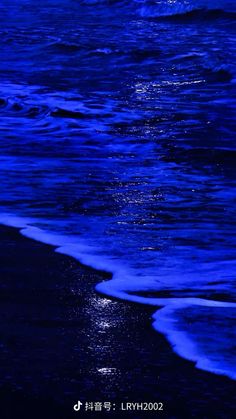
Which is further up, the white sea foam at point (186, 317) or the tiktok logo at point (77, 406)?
the white sea foam at point (186, 317)

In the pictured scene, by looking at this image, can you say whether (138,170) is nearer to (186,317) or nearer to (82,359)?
(186,317)

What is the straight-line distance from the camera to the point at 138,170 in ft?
23.0

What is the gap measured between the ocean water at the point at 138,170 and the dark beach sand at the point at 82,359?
111 millimetres

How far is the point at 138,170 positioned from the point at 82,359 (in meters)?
3.70

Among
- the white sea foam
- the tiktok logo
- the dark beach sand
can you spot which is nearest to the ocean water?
the white sea foam

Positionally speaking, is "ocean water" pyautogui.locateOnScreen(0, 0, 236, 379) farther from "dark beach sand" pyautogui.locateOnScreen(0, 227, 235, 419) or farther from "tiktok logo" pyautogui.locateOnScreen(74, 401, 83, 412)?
"tiktok logo" pyautogui.locateOnScreen(74, 401, 83, 412)

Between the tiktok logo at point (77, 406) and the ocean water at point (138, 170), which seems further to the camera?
the ocean water at point (138, 170)

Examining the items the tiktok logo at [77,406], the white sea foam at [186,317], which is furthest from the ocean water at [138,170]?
the tiktok logo at [77,406]

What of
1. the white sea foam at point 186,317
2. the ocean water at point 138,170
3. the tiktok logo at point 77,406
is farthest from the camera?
the ocean water at point 138,170

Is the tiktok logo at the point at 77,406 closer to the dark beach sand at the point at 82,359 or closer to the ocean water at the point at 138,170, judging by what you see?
the dark beach sand at the point at 82,359

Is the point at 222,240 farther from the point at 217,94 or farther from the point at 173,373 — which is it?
the point at 217,94

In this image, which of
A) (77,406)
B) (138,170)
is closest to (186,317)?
(77,406)

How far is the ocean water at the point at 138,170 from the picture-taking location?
13.8 feet

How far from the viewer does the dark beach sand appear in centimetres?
307
